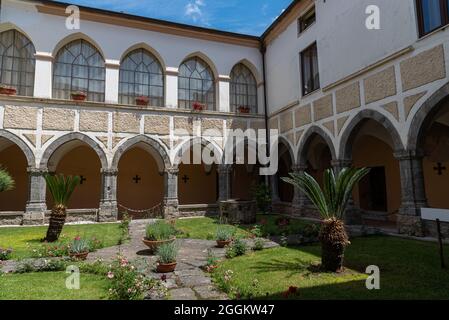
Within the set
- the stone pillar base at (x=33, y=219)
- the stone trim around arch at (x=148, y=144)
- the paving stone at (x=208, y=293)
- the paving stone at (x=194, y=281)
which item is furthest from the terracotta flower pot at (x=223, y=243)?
the stone pillar base at (x=33, y=219)

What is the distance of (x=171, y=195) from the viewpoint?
14.4 metres

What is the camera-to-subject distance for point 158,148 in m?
14.4

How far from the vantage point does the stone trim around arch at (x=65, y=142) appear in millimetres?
12804

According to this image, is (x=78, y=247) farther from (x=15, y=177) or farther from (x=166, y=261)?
(x=15, y=177)

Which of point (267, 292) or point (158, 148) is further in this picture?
point (158, 148)

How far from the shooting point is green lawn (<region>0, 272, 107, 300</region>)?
433 centimetres

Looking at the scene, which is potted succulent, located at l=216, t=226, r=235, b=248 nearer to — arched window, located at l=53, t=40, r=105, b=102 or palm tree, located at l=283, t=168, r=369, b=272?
palm tree, located at l=283, t=168, r=369, b=272

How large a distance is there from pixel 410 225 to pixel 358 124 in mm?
3761

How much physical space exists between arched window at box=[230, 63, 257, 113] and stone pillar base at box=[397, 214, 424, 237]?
31.0 ft

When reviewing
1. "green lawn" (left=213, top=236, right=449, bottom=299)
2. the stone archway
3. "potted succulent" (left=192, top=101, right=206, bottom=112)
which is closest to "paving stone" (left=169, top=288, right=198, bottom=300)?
"green lawn" (left=213, top=236, right=449, bottom=299)

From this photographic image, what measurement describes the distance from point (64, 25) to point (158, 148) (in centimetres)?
654

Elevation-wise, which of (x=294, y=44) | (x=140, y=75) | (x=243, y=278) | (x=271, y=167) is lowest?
(x=243, y=278)
